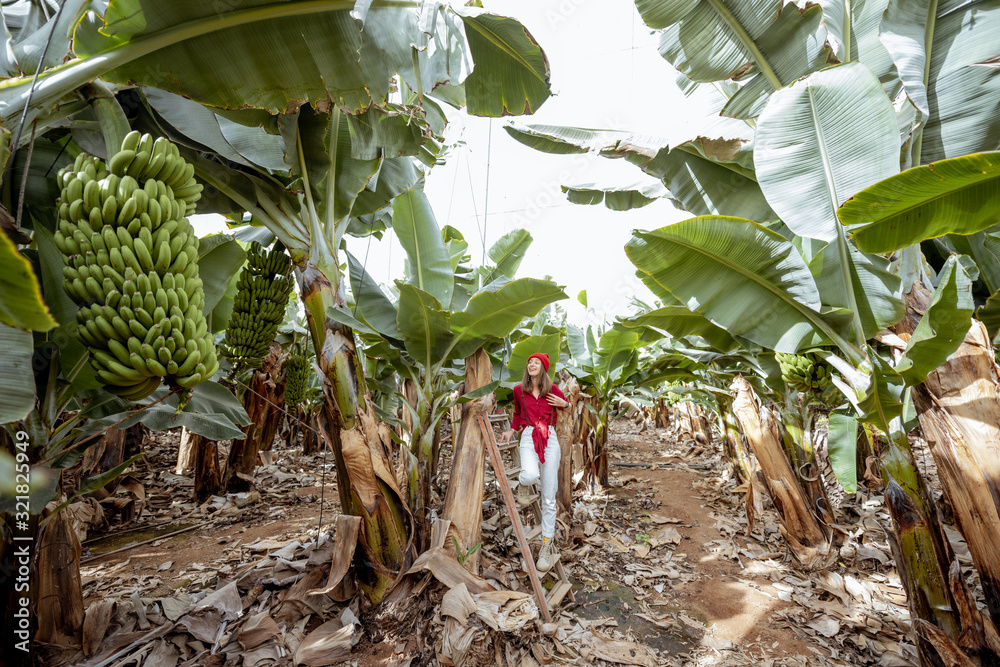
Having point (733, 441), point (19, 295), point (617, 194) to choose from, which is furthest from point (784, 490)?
point (19, 295)

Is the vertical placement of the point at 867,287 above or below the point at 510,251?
below

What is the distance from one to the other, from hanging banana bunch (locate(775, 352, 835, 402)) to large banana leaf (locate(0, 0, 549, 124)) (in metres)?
2.31

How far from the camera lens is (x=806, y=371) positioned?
2.65 m

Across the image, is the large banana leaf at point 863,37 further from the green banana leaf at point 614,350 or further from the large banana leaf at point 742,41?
the green banana leaf at point 614,350

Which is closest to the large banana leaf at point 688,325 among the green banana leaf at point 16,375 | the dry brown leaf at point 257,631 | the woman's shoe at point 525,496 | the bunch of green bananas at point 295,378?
the woman's shoe at point 525,496

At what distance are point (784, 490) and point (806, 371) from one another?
3.77ft

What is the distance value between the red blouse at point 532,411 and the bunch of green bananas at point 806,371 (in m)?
1.47

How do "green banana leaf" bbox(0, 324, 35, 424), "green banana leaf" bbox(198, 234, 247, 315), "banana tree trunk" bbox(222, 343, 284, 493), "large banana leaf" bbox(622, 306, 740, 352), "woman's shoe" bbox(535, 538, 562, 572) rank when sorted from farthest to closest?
"banana tree trunk" bbox(222, 343, 284, 493)
"woman's shoe" bbox(535, 538, 562, 572)
"large banana leaf" bbox(622, 306, 740, 352)
"green banana leaf" bbox(198, 234, 247, 315)
"green banana leaf" bbox(0, 324, 35, 424)

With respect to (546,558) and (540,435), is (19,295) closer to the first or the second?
(540,435)

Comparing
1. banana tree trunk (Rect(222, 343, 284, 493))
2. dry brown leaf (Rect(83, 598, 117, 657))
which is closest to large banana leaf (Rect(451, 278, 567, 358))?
dry brown leaf (Rect(83, 598, 117, 657))

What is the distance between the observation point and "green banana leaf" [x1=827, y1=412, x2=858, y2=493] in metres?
2.19

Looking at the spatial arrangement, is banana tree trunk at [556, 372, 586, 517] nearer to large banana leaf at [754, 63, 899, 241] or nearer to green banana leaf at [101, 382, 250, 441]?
large banana leaf at [754, 63, 899, 241]

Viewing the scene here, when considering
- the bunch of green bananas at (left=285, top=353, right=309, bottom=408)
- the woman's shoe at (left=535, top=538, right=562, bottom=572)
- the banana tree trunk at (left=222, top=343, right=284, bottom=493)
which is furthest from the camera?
the bunch of green bananas at (left=285, top=353, right=309, bottom=408)

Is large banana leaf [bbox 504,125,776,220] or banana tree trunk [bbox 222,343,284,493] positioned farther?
banana tree trunk [bbox 222,343,284,493]
